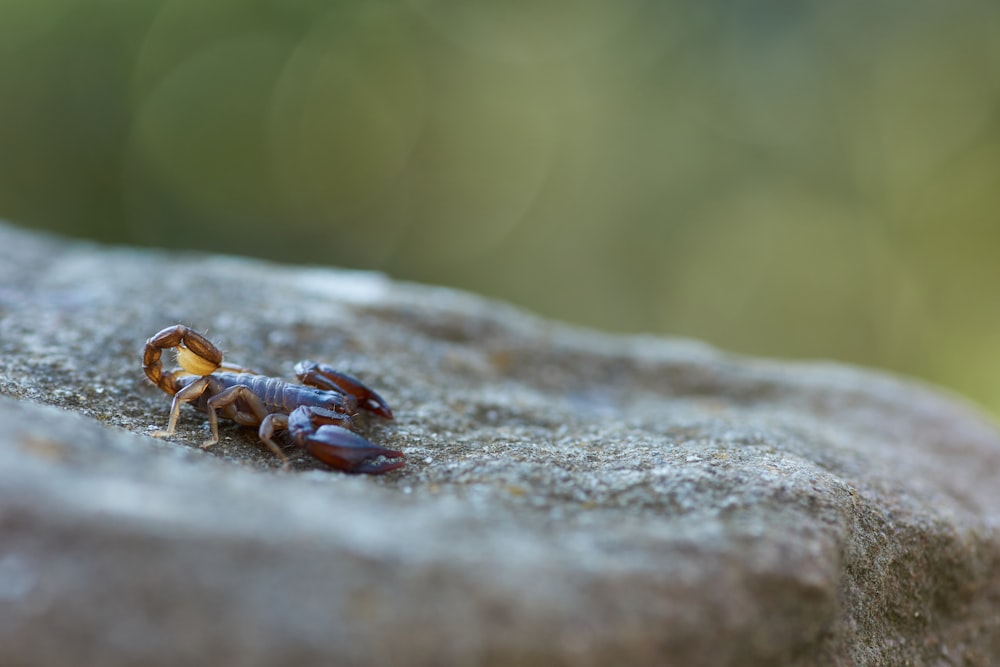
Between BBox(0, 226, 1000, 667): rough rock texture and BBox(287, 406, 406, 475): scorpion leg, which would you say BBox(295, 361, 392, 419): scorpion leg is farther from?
BBox(287, 406, 406, 475): scorpion leg

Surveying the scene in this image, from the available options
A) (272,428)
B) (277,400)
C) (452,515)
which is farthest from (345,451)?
(452,515)

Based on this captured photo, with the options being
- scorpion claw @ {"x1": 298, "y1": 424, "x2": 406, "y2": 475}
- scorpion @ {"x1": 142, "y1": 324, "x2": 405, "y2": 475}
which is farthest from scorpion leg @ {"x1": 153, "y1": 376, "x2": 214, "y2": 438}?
scorpion claw @ {"x1": 298, "y1": 424, "x2": 406, "y2": 475}

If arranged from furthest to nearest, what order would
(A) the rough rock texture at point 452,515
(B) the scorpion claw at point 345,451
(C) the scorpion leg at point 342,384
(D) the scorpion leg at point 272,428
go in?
(C) the scorpion leg at point 342,384
(D) the scorpion leg at point 272,428
(B) the scorpion claw at point 345,451
(A) the rough rock texture at point 452,515

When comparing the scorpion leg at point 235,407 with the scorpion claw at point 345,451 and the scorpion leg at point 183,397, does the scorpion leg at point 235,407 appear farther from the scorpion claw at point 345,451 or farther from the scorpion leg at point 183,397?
the scorpion claw at point 345,451

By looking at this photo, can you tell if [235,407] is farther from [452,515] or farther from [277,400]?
[452,515]

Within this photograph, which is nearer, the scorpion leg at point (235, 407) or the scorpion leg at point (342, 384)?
the scorpion leg at point (235, 407)

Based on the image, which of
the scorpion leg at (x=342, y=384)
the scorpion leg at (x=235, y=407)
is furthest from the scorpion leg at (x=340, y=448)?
the scorpion leg at (x=342, y=384)

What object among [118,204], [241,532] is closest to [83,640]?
[241,532]

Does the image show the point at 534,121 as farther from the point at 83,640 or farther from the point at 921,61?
the point at 83,640
